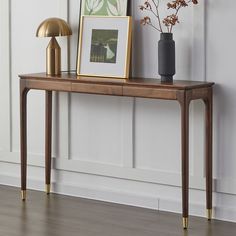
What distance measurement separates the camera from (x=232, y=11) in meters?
4.47

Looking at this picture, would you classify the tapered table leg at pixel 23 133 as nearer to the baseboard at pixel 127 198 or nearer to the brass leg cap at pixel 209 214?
the baseboard at pixel 127 198

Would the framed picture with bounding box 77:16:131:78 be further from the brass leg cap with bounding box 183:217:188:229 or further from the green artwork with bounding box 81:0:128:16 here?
the brass leg cap with bounding box 183:217:188:229

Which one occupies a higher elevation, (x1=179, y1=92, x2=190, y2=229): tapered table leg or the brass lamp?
the brass lamp

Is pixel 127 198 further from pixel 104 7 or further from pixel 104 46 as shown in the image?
pixel 104 7

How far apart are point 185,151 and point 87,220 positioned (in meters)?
0.78

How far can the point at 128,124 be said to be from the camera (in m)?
4.98

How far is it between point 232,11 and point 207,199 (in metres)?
1.16

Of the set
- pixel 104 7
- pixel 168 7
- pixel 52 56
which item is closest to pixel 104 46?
pixel 104 7

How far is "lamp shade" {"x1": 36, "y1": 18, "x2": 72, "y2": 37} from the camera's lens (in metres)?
4.92

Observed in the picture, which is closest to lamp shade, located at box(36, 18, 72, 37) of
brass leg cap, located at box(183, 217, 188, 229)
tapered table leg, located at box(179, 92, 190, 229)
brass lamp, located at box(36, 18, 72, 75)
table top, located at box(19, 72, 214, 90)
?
brass lamp, located at box(36, 18, 72, 75)

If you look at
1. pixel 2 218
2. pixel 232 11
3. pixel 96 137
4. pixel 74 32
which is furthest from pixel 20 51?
pixel 232 11

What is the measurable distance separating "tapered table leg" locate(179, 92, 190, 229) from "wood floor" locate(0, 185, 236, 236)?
14 centimetres

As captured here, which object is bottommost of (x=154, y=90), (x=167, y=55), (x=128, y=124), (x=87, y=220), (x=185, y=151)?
(x=87, y=220)

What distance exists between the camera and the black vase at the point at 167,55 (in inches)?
178
